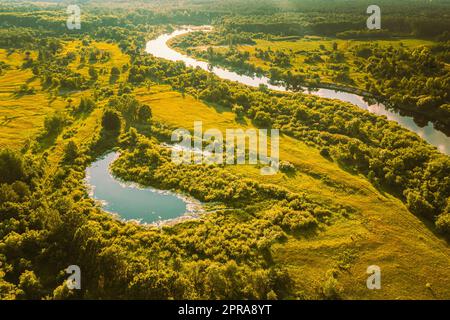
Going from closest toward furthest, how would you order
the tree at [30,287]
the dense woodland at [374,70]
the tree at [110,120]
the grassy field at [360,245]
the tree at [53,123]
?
the tree at [30,287]
the grassy field at [360,245]
the tree at [53,123]
the tree at [110,120]
the dense woodland at [374,70]

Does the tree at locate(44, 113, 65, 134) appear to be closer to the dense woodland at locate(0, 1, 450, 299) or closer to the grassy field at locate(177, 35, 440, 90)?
the dense woodland at locate(0, 1, 450, 299)

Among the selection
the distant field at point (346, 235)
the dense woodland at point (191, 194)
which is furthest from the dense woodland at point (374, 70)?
the distant field at point (346, 235)

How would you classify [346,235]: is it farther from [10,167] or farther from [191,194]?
[10,167]

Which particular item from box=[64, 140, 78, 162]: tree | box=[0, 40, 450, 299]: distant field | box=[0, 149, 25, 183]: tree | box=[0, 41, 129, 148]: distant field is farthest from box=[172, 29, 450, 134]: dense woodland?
box=[0, 149, 25, 183]: tree

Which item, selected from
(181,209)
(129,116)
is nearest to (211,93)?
(129,116)

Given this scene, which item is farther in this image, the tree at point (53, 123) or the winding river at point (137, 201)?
the tree at point (53, 123)

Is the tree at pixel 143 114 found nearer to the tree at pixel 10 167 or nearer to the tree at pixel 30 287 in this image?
the tree at pixel 10 167
